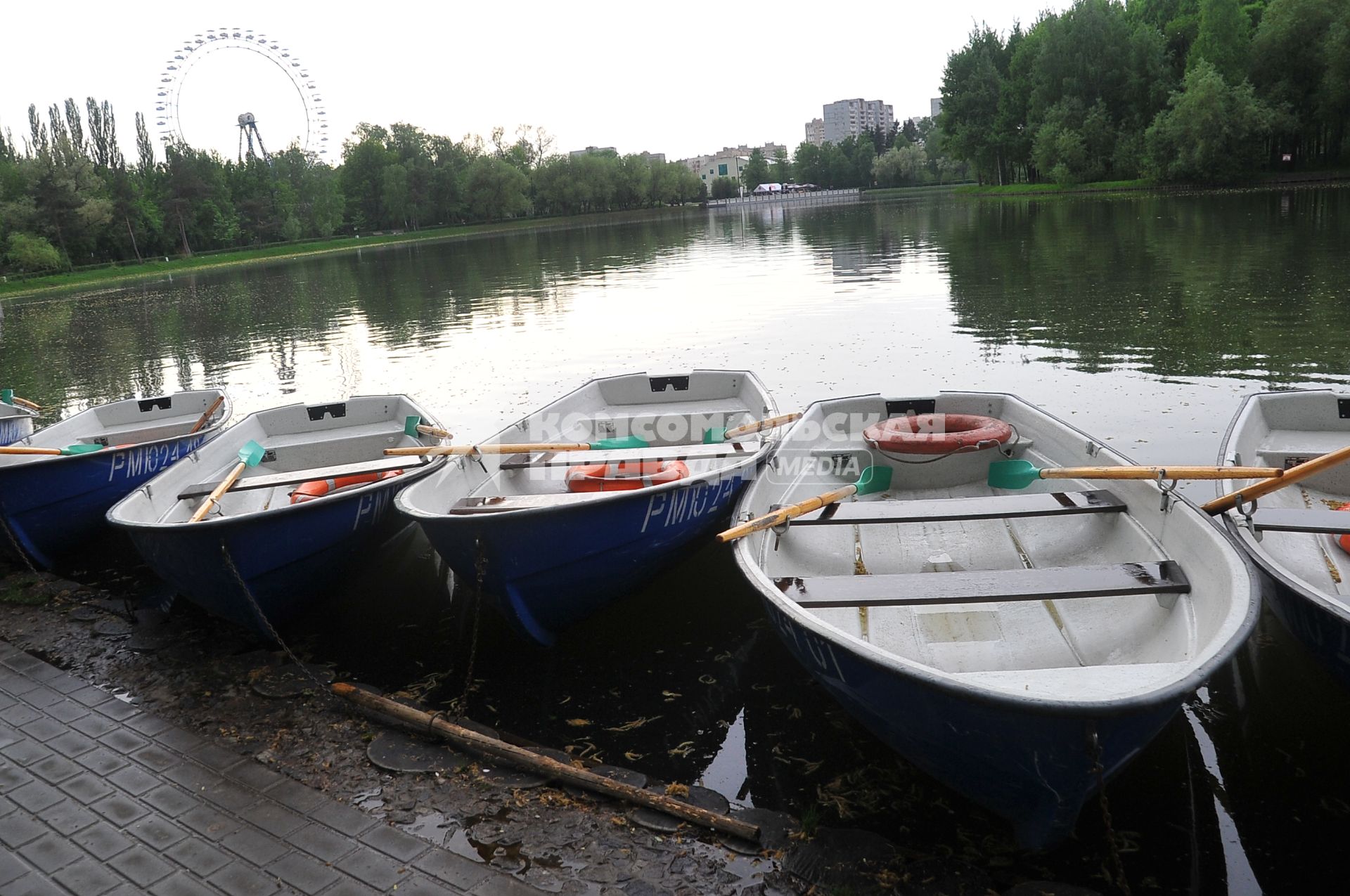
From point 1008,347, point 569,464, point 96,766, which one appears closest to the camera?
point 96,766

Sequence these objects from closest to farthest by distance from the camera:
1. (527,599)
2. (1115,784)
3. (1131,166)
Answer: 1. (1115,784)
2. (527,599)
3. (1131,166)

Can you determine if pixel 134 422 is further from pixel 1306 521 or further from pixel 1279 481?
pixel 1306 521

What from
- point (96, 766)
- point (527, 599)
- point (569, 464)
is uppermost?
point (569, 464)

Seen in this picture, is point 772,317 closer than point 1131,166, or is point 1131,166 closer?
point 772,317

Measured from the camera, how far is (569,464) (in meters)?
6.99

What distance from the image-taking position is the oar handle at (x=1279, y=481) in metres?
4.56

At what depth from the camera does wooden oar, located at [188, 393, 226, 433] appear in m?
9.25

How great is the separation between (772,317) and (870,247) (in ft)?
55.6

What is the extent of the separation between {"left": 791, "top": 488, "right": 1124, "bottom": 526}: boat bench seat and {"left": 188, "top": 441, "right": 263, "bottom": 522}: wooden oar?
3.93 metres

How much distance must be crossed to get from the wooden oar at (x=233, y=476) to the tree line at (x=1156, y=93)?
5241cm

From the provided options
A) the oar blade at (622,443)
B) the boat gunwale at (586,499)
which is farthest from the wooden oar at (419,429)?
the oar blade at (622,443)

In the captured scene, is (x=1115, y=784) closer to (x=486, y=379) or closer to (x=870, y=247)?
(x=486, y=379)

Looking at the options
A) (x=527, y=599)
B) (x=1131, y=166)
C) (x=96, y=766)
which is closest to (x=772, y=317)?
(x=527, y=599)

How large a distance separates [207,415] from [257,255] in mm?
66008
